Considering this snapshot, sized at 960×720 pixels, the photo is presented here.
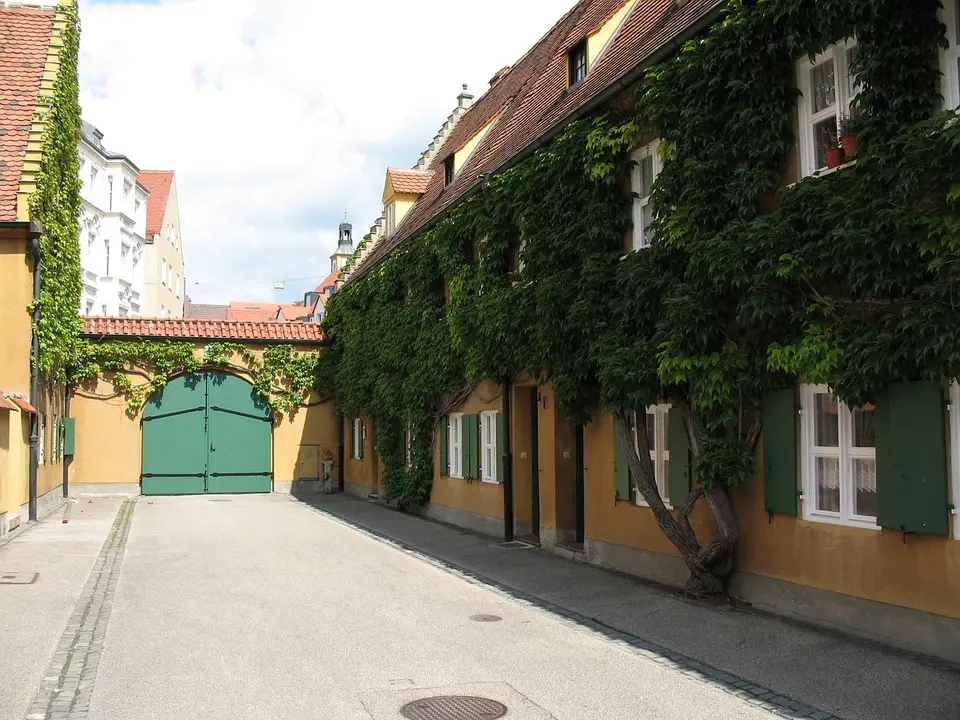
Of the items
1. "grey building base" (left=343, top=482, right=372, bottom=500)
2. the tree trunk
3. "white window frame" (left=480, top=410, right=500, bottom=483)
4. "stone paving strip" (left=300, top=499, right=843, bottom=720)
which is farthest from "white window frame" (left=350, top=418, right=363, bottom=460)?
the tree trunk

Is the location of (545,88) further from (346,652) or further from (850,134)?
(346,652)

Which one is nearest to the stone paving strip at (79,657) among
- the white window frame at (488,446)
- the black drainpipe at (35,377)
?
the black drainpipe at (35,377)

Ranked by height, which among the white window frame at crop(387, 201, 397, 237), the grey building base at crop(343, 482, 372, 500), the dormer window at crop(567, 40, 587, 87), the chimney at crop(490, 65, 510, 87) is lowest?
the grey building base at crop(343, 482, 372, 500)

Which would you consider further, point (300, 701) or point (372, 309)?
point (372, 309)

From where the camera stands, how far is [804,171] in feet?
29.2

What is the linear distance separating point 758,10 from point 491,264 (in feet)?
22.6

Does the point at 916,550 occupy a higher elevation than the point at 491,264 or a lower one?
lower

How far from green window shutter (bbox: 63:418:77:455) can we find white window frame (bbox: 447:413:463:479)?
38.1 ft

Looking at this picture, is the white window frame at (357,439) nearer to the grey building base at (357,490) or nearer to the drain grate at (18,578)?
the grey building base at (357,490)

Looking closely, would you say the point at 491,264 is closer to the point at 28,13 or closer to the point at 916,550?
the point at 916,550

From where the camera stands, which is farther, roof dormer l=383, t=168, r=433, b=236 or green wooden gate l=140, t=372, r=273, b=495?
green wooden gate l=140, t=372, r=273, b=495

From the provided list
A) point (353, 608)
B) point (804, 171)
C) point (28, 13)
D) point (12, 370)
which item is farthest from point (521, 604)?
point (28, 13)

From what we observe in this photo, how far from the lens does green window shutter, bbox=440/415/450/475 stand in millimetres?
18938

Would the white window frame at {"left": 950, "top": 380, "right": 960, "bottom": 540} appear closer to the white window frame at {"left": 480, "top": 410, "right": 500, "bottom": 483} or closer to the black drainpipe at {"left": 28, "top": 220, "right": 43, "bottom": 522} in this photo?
the white window frame at {"left": 480, "top": 410, "right": 500, "bottom": 483}
